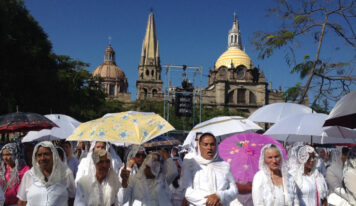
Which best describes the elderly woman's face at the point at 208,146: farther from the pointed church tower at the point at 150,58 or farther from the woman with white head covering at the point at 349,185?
the pointed church tower at the point at 150,58

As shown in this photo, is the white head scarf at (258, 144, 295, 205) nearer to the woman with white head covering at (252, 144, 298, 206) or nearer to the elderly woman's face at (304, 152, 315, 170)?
the woman with white head covering at (252, 144, 298, 206)

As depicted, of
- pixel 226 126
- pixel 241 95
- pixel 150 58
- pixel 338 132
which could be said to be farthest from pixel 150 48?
pixel 338 132

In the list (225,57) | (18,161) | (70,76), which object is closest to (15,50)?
(70,76)

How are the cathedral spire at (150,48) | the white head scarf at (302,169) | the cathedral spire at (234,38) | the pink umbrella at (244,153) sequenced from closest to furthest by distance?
the white head scarf at (302,169)
the pink umbrella at (244,153)
the cathedral spire at (150,48)
the cathedral spire at (234,38)

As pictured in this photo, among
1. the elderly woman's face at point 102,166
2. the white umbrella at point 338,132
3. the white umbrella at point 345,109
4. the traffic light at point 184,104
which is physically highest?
the traffic light at point 184,104

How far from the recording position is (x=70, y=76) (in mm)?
21484

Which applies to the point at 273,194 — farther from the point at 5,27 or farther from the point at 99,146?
the point at 5,27

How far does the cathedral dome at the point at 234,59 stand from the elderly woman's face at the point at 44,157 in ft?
190

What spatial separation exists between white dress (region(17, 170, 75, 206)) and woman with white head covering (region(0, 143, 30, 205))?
2.17ft

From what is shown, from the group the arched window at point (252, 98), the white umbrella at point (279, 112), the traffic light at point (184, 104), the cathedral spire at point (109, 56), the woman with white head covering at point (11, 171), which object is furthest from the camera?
the cathedral spire at point (109, 56)

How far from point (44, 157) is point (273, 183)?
2.42 m

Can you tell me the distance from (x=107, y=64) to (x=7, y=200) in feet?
268

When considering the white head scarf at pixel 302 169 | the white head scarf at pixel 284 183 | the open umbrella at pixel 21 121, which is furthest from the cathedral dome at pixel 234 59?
the white head scarf at pixel 284 183

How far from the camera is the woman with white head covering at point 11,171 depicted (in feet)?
14.4
